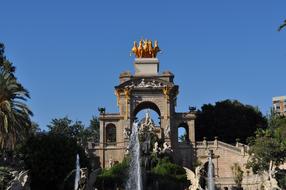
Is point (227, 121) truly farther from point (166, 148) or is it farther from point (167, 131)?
point (166, 148)

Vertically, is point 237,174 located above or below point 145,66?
below

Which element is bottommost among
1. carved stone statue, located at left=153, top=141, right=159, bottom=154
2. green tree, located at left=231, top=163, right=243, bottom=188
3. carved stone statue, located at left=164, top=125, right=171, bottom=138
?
green tree, located at left=231, top=163, right=243, bottom=188

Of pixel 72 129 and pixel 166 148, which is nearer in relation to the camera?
pixel 166 148

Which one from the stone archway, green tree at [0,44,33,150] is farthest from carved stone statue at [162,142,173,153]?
green tree at [0,44,33,150]

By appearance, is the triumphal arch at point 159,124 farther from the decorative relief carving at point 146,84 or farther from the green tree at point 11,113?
the green tree at point 11,113

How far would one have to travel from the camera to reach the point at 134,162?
56969 millimetres

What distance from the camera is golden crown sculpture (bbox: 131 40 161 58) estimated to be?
77.9 meters

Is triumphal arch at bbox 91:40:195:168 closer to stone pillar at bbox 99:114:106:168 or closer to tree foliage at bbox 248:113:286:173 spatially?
stone pillar at bbox 99:114:106:168

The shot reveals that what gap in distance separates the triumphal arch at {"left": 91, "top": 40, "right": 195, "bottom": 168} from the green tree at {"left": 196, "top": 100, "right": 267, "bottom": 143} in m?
8.07

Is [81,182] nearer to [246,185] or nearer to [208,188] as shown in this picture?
[208,188]

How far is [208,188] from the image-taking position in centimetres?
4112

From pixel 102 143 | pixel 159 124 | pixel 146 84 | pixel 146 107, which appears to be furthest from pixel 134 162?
pixel 146 107

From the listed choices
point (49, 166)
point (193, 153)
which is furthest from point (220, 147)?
point (49, 166)

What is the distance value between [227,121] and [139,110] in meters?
14.2
